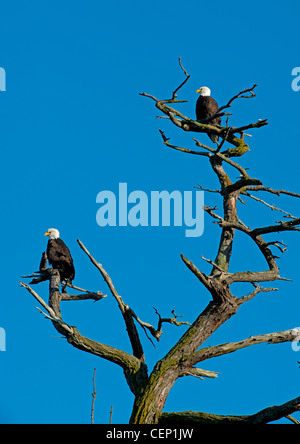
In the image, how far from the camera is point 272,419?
22.2 ft

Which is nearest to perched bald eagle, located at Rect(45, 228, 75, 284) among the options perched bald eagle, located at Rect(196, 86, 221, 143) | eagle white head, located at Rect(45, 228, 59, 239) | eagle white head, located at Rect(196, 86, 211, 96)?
eagle white head, located at Rect(45, 228, 59, 239)

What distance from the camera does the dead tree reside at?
7.00m

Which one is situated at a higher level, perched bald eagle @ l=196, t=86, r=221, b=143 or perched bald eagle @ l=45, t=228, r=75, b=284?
perched bald eagle @ l=196, t=86, r=221, b=143

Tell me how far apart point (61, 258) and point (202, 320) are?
9.61 ft

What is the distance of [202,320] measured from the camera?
24.6ft

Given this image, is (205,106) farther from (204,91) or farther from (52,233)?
(52,233)

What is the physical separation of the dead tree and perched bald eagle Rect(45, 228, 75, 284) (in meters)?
0.96

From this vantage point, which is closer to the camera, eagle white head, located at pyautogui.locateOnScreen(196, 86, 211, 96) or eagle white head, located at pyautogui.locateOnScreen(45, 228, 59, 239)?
eagle white head, located at pyautogui.locateOnScreen(45, 228, 59, 239)

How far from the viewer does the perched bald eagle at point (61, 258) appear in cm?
957

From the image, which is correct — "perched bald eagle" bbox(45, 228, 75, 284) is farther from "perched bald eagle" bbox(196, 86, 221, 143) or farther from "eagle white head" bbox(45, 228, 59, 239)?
"perched bald eagle" bbox(196, 86, 221, 143)

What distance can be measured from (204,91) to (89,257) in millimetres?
5282

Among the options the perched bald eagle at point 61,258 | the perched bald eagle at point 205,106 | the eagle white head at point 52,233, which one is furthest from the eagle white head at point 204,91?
the perched bald eagle at point 61,258

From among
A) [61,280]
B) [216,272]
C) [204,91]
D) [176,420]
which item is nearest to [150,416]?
[176,420]
